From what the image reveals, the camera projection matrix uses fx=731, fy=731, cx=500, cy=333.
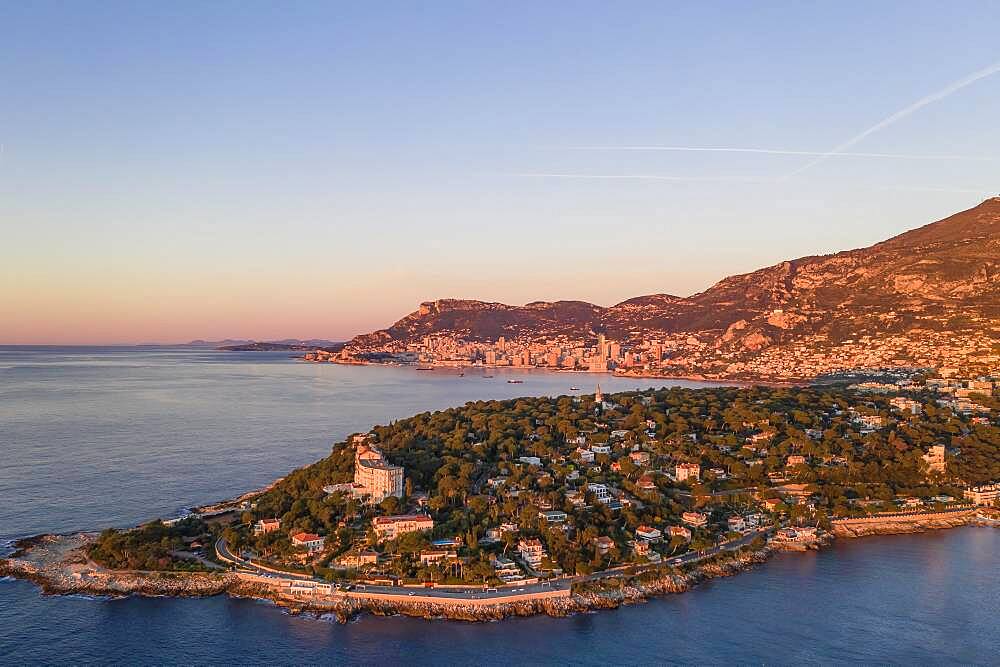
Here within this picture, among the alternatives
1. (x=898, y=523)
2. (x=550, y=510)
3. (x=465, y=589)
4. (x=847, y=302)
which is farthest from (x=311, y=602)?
(x=847, y=302)

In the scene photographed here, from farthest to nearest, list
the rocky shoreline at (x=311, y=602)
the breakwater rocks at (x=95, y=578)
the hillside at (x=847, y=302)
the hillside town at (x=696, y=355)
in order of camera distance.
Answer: the hillside at (x=847, y=302) < the hillside town at (x=696, y=355) < the breakwater rocks at (x=95, y=578) < the rocky shoreline at (x=311, y=602)

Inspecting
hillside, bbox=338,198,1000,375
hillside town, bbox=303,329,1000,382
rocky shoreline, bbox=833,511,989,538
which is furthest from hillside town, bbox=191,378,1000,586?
hillside, bbox=338,198,1000,375

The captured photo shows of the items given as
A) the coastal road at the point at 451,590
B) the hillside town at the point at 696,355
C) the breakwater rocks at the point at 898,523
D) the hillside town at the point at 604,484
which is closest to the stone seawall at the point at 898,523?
the breakwater rocks at the point at 898,523

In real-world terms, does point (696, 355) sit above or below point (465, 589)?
above

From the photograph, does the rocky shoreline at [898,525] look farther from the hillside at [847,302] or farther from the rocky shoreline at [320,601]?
the hillside at [847,302]

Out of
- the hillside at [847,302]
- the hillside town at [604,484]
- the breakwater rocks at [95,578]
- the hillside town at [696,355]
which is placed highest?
the hillside at [847,302]

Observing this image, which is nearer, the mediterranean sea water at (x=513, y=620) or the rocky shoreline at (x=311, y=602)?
the mediterranean sea water at (x=513, y=620)

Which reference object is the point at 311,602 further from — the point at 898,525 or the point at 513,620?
the point at 898,525

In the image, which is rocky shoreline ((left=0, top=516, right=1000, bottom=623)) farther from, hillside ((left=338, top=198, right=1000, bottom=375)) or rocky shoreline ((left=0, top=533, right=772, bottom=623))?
hillside ((left=338, top=198, right=1000, bottom=375))
